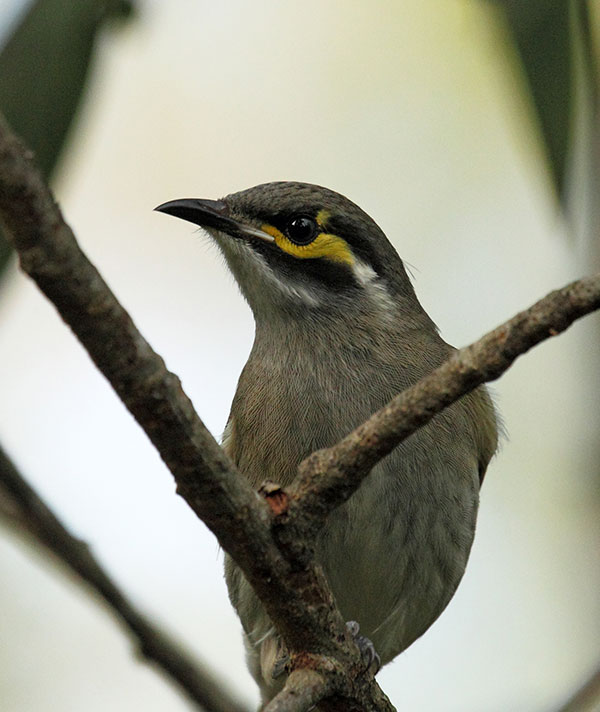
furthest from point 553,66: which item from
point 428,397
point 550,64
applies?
point 428,397

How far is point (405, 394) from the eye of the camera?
10.7 ft

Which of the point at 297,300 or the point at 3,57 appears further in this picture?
the point at 297,300

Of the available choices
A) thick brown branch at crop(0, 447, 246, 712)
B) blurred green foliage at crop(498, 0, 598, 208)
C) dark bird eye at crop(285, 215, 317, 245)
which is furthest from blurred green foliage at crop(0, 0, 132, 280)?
dark bird eye at crop(285, 215, 317, 245)

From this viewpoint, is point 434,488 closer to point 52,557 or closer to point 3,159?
point 52,557

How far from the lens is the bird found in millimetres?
5852

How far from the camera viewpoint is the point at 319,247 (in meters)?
6.48

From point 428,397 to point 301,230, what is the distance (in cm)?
336

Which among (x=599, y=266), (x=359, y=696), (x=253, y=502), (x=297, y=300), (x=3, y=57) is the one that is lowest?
(x=359, y=696)

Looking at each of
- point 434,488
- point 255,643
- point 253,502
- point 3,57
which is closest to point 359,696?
point 253,502

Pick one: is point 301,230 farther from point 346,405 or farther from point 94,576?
point 94,576

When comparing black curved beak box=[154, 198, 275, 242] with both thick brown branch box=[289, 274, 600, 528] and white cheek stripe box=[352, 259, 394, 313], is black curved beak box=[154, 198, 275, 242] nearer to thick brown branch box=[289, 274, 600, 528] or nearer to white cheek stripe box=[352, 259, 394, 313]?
white cheek stripe box=[352, 259, 394, 313]

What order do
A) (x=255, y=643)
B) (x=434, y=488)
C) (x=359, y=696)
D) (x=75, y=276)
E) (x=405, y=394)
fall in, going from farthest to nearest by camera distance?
(x=255, y=643)
(x=434, y=488)
(x=359, y=696)
(x=405, y=394)
(x=75, y=276)

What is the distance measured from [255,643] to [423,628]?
1123mm

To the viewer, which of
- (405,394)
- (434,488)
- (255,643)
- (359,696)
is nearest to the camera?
(405,394)
